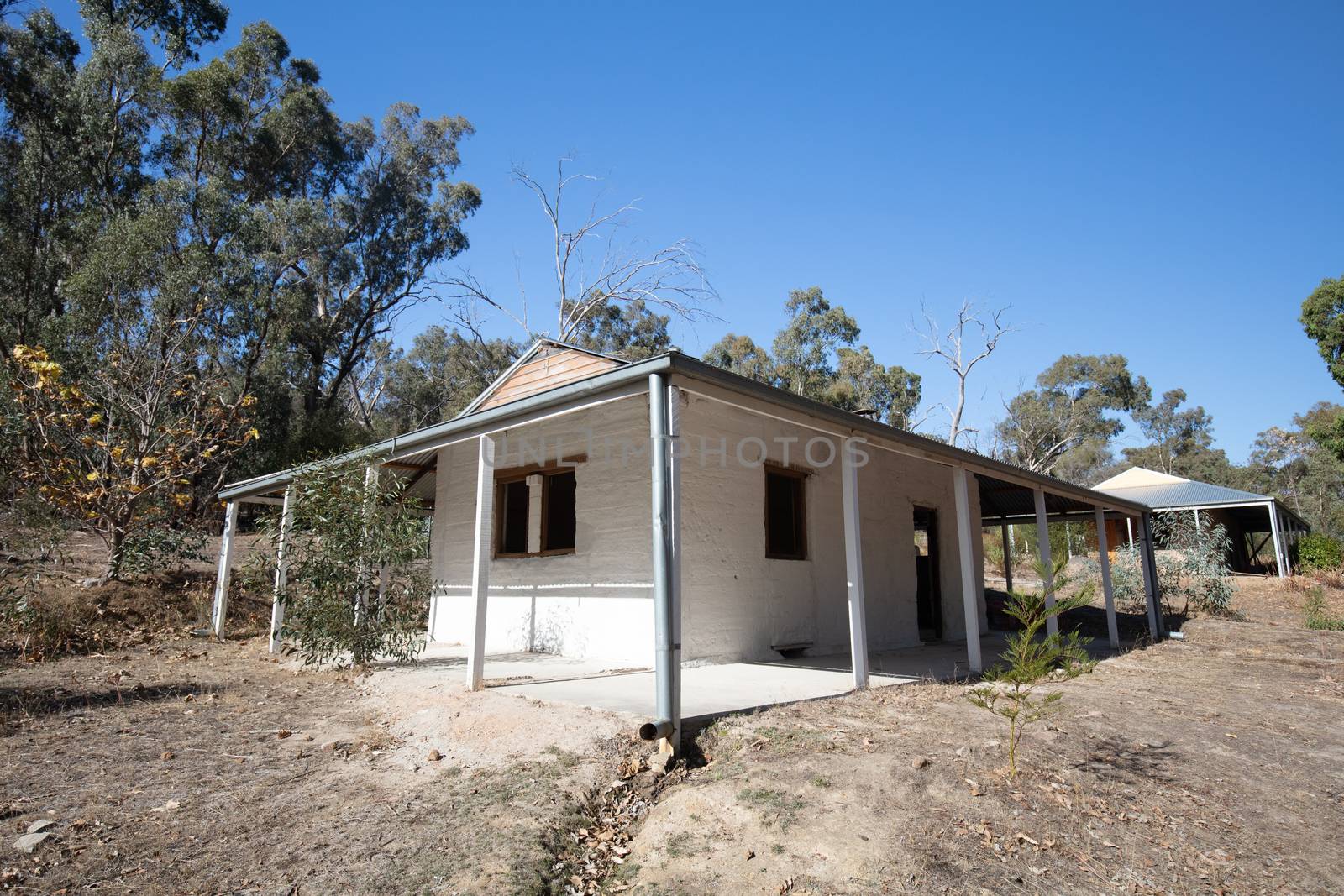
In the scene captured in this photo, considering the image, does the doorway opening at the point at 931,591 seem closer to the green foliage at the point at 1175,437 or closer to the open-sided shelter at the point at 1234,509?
the open-sided shelter at the point at 1234,509

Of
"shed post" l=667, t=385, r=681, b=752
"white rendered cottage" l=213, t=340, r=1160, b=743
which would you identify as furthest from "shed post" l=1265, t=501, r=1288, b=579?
"shed post" l=667, t=385, r=681, b=752

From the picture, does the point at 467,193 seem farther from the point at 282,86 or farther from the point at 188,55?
the point at 188,55

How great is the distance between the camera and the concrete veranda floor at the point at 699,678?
219 inches

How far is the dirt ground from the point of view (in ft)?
10.7

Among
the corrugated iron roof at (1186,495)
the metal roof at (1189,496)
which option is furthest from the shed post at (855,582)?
the corrugated iron roof at (1186,495)

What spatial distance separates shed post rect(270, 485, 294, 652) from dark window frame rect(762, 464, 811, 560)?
207 inches

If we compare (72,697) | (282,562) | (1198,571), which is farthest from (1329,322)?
(72,697)

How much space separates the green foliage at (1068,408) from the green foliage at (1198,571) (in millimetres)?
21040

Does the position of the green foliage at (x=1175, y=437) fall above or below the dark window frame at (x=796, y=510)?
above

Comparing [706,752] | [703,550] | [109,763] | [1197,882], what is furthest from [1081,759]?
[109,763]

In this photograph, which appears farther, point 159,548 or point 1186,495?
point 1186,495

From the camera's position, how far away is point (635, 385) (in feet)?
16.9

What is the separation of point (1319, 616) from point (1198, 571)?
2053mm

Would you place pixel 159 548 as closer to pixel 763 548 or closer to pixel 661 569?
pixel 763 548
